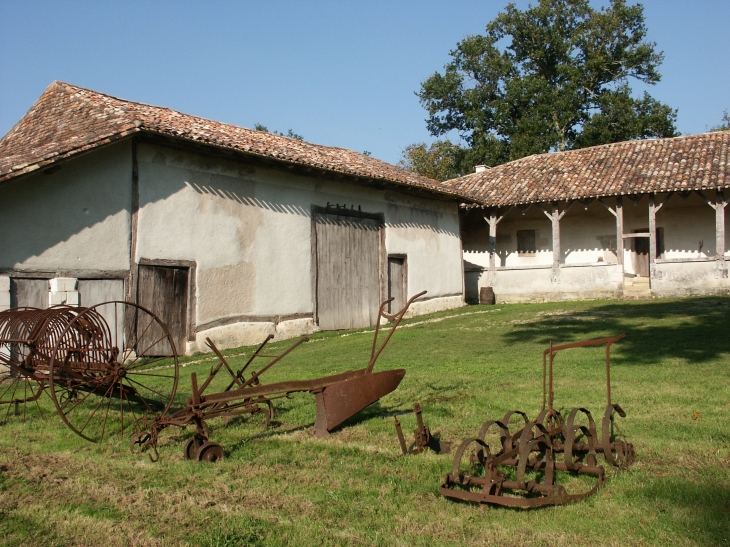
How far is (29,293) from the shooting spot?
11414mm

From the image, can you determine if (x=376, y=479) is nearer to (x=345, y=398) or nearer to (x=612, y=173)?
(x=345, y=398)

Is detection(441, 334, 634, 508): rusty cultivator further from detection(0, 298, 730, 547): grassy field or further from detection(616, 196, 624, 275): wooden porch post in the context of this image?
detection(616, 196, 624, 275): wooden porch post

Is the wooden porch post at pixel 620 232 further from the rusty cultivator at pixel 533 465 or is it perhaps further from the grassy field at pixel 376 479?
the rusty cultivator at pixel 533 465

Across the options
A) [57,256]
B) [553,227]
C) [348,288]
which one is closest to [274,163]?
[348,288]

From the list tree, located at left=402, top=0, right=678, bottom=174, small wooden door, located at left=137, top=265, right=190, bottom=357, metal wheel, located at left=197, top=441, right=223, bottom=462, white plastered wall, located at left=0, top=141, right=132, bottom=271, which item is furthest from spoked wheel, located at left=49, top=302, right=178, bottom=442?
tree, located at left=402, top=0, right=678, bottom=174

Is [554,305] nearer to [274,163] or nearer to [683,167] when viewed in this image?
[683,167]

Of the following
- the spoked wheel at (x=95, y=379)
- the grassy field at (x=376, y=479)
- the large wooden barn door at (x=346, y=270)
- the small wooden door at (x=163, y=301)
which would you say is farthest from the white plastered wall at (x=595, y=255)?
the spoked wheel at (x=95, y=379)

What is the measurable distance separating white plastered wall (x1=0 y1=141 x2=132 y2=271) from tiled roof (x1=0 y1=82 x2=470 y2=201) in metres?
0.50

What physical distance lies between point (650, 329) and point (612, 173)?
A: 10347mm

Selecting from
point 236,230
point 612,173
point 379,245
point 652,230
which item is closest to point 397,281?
point 379,245

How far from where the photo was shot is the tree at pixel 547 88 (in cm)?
3650

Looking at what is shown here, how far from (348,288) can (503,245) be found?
9326mm

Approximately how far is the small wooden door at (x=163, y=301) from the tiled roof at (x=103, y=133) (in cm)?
262

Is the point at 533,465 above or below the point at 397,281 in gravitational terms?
below
